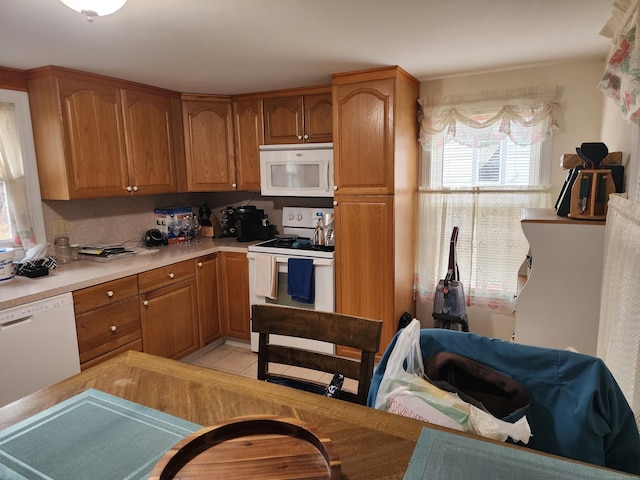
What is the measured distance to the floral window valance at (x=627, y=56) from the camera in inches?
50.1

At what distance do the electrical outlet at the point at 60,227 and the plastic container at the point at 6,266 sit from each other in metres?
0.54

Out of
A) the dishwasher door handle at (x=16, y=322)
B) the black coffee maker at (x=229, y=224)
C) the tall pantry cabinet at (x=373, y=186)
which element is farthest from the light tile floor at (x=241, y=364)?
the dishwasher door handle at (x=16, y=322)

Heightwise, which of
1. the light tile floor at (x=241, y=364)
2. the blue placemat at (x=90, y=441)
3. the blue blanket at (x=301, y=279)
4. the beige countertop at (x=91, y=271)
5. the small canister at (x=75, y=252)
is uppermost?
the small canister at (x=75, y=252)

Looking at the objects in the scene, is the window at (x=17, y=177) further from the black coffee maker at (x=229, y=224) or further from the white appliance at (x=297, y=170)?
the white appliance at (x=297, y=170)

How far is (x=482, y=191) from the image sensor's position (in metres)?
3.08

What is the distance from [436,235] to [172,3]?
2.39 meters

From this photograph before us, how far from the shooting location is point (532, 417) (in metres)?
1.08

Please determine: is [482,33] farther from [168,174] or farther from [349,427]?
[168,174]

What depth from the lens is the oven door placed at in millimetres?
3047

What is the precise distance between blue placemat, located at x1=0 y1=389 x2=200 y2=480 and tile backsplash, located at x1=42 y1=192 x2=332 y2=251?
2.27 m

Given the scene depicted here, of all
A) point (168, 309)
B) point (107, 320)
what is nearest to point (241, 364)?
point (168, 309)

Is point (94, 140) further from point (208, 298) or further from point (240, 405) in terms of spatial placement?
point (240, 405)

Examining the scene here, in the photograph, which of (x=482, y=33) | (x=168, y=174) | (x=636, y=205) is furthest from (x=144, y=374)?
(x=168, y=174)

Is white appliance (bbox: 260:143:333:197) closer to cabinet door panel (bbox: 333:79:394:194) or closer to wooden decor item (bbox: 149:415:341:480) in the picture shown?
cabinet door panel (bbox: 333:79:394:194)
